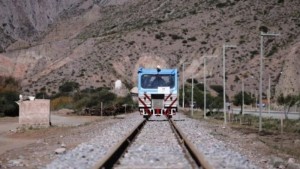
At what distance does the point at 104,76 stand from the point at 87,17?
5366cm

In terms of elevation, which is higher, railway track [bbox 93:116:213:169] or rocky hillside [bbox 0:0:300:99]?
rocky hillside [bbox 0:0:300:99]

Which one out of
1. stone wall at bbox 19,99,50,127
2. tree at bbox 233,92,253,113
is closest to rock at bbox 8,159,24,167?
stone wall at bbox 19,99,50,127

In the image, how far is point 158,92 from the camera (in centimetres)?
3716

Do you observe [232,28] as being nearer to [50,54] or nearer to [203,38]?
[203,38]

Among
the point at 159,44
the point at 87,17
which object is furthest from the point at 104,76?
the point at 87,17

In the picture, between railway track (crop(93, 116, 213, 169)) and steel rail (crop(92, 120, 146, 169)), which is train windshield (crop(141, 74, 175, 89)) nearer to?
railway track (crop(93, 116, 213, 169))

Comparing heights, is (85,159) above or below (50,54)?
below

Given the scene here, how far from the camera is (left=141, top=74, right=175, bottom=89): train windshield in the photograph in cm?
3759

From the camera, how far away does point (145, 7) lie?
138875 mm

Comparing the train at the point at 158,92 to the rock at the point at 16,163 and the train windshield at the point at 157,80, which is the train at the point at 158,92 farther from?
the rock at the point at 16,163

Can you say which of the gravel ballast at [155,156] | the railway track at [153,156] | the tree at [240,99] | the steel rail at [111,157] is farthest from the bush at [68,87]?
the steel rail at [111,157]

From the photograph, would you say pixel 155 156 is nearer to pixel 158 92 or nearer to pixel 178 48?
pixel 158 92

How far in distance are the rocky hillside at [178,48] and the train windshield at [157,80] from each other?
64165 millimetres

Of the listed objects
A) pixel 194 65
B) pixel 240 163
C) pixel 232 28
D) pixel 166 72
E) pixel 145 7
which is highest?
pixel 145 7
